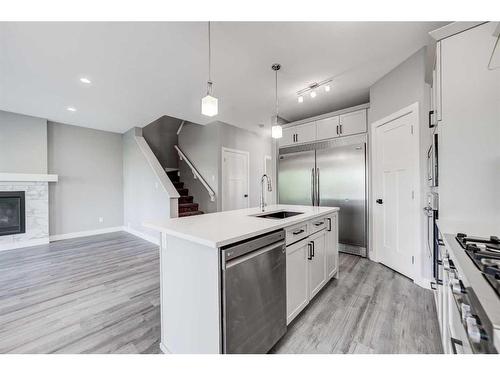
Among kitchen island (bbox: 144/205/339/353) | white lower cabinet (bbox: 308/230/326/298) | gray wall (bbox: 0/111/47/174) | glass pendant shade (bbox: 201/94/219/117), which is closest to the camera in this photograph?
kitchen island (bbox: 144/205/339/353)

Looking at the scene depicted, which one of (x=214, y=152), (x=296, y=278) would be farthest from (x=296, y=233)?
(x=214, y=152)

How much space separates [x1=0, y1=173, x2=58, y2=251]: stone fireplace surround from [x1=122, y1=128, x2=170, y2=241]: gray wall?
56.2 inches

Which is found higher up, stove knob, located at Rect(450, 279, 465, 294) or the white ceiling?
the white ceiling

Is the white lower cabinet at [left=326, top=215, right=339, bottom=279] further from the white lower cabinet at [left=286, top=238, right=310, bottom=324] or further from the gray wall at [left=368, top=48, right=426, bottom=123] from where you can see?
the gray wall at [left=368, top=48, right=426, bottom=123]

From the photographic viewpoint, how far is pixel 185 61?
2.43m

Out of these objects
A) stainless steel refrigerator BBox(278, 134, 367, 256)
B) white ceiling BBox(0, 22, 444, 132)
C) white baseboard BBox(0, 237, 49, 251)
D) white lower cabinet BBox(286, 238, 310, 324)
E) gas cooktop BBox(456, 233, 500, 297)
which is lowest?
white baseboard BBox(0, 237, 49, 251)

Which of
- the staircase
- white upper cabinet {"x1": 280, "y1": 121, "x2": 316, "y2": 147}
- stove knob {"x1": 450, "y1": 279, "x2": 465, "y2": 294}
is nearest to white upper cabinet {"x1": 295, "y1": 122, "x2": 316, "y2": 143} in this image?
white upper cabinet {"x1": 280, "y1": 121, "x2": 316, "y2": 147}

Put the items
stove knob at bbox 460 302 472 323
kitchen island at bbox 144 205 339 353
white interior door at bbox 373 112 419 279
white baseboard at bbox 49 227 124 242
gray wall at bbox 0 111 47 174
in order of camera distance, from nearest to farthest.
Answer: stove knob at bbox 460 302 472 323, kitchen island at bbox 144 205 339 353, white interior door at bbox 373 112 419 279, gray wall at bbox 0 111 47 174, white baseboard at bbox 49 227 124 242

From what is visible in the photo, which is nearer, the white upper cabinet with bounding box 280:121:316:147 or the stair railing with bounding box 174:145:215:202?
the white upper cabinet with bounding box 280:121:316:147

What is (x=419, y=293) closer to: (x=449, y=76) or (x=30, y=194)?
(x=449, y=76)

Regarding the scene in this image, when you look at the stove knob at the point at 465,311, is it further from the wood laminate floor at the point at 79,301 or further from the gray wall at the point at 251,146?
the gray wall at the point at 251,146

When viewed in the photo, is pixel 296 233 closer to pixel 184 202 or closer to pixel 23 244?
pixel 184 202

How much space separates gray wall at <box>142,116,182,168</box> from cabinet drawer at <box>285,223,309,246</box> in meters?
5.33

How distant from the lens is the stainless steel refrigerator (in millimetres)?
3305
